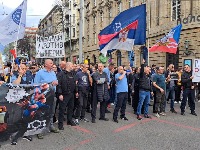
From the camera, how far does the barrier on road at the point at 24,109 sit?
5656mm

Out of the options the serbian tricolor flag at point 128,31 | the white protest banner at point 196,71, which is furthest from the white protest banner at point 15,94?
the white protest banner at point 196,71

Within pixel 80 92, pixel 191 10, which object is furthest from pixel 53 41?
pixel 191 10

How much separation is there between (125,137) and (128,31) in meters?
4.36

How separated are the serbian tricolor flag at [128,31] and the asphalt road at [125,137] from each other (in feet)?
9.06

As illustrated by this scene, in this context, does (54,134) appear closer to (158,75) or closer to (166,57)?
(158,75)

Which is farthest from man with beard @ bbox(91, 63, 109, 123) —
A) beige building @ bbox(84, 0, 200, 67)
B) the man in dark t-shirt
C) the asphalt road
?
beige building @ bbox(84, 0, 200, 67)

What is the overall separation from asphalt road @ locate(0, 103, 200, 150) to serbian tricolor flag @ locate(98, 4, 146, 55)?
2.76 metres

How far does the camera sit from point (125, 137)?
22.5ft

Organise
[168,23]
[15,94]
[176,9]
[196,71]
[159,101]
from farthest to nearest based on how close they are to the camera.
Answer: [168,23] < [176,9] < [196,71] < [159,101] < [15,94]

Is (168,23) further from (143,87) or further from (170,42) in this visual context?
(143,87)

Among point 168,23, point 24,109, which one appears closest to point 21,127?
point 24,109

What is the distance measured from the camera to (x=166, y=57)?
2516 cm

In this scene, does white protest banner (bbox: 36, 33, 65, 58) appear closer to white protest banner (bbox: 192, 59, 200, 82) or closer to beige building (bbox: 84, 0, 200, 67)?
white protest banner (bbox: 192, 59, 200, 82)

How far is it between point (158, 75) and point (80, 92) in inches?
105
